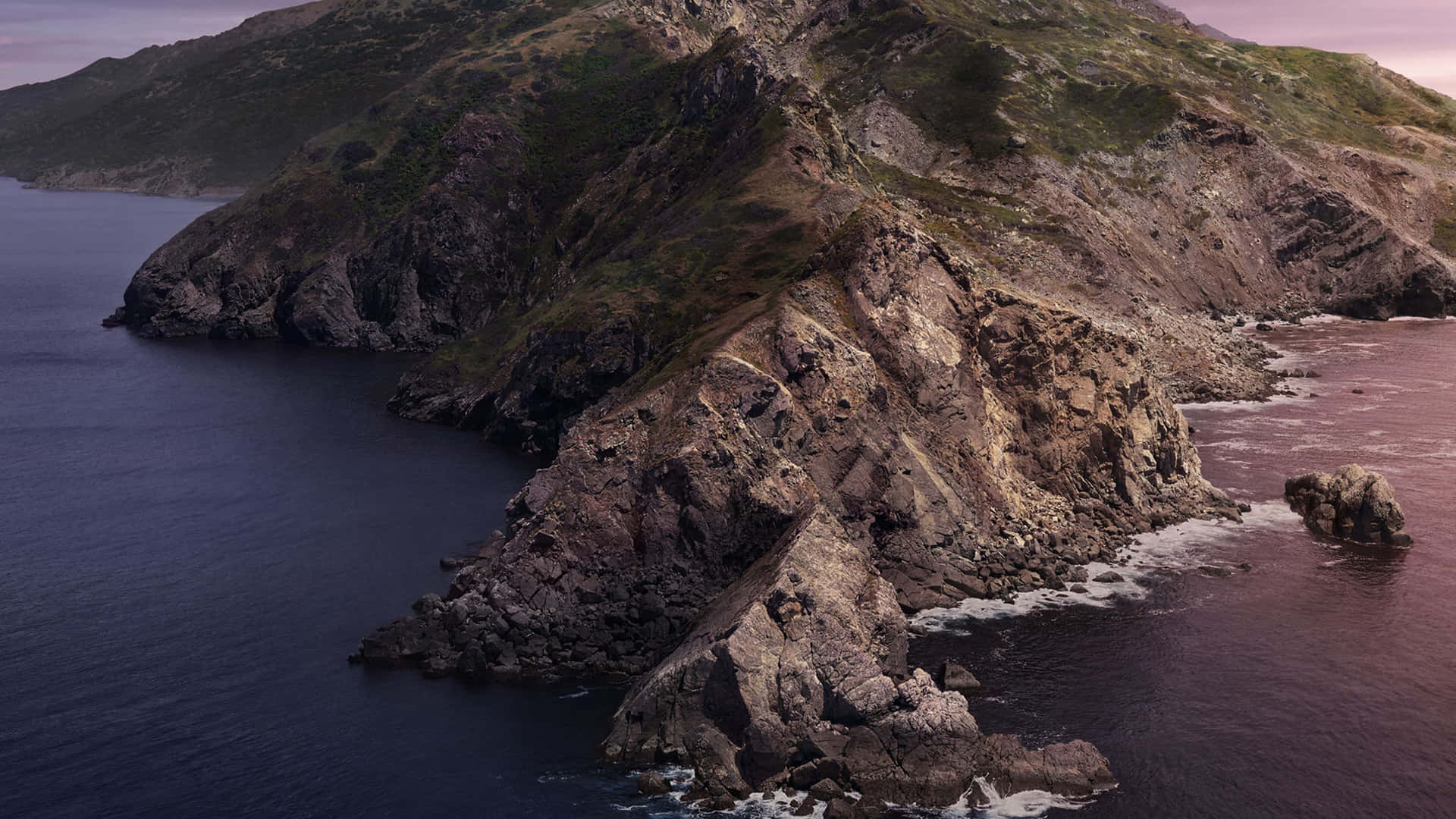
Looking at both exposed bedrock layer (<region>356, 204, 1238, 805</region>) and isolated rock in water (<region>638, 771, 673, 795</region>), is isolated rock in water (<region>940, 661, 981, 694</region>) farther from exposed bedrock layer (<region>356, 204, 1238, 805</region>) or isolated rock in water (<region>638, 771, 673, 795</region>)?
isolated rock in water (<region>638, 771, 673, 795</region>)

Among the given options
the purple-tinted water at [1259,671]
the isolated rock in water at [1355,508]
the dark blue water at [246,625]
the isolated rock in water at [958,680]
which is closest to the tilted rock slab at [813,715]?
the isolated rock in water at [958,680]

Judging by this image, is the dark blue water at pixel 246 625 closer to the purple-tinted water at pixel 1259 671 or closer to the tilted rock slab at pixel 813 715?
the tilted rock slab at pixel 813 715

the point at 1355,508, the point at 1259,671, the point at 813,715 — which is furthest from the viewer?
the point at 1355,508

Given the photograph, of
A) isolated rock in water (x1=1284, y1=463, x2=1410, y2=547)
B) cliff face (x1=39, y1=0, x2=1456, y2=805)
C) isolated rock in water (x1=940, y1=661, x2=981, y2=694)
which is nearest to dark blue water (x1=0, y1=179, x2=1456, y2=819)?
isolated rock in water (x1=940, y1=661, x2=981, y2=694)

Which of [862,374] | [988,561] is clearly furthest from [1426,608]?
[862,374]

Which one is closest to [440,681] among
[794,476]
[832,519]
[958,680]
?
[832,519]

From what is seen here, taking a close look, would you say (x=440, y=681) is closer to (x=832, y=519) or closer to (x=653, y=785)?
(x=653, y=785)

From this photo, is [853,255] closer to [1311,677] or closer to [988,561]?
[988,561]
